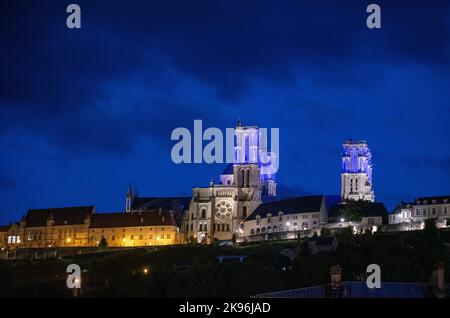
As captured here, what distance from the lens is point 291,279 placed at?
93.7 m

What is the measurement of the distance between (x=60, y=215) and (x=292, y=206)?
123ft

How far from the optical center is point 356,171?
528 ft

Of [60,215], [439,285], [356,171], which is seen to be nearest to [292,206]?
[356,171]

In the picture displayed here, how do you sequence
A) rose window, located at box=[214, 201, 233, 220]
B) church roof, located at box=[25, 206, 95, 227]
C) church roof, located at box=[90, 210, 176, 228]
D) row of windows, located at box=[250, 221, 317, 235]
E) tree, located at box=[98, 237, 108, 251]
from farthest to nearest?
church roof, located at box=[25, 206, 95, 227] < rose window, located at box=[214, 201, 233, 220] < church roof, located at box=[90, 210, 176, 228] < tree, located at box=[98, 237, 108, 251] < row of windows, located at box=[250, 221, 317, 235]

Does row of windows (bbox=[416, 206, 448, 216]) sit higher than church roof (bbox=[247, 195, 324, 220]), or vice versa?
church roof (bbox=[247, 195, 324, 220])

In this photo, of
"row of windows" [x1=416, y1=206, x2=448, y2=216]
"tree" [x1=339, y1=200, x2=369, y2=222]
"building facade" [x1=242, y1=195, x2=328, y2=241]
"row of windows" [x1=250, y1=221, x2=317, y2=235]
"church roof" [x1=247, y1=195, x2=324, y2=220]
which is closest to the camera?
"row of windows" [x1=416, y1=206, x2=448, y2=216]

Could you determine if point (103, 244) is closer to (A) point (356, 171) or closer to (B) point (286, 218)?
(B) point (286, 218)

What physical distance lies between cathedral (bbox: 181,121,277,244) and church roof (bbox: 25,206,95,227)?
1479 cm

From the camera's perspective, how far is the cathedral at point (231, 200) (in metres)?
147

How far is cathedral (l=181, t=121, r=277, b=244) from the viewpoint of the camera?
146750mm

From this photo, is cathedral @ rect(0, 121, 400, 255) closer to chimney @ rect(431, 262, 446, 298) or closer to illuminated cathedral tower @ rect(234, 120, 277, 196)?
illuminated cathedral tower @ rect(234, 120, 277, 196)

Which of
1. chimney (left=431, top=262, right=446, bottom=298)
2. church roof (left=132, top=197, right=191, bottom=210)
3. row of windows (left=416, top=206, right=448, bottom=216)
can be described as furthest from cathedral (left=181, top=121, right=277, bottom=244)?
chimney (left=431, top=262, right=446, bottom=298)
